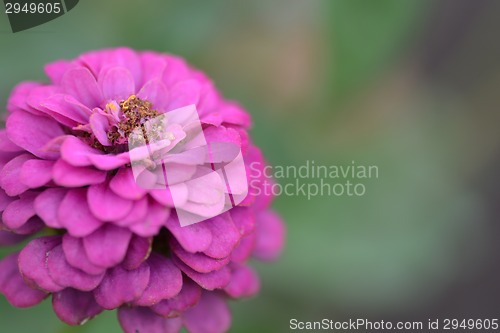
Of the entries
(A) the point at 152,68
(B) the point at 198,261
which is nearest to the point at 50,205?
(B) the point at 198,261

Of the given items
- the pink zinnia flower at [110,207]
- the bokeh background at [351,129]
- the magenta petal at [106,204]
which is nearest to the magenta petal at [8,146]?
the pink zinnia flower at [110,207]

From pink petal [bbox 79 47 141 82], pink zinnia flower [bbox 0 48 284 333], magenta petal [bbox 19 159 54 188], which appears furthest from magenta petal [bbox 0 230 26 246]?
pink petal [bbox 79 47 141 82]

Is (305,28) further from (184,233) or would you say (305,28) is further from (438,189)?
(184,233)

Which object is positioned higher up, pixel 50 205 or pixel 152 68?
pixel 152 68

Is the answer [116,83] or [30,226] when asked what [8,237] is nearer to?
[30,226]

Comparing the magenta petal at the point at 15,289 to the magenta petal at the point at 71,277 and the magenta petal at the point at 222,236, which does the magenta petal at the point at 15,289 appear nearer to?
the magenta petal at the point at 71,277
